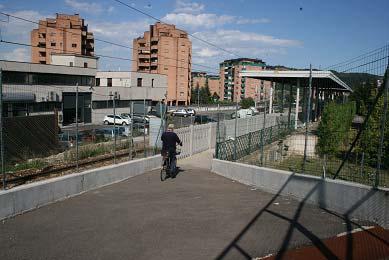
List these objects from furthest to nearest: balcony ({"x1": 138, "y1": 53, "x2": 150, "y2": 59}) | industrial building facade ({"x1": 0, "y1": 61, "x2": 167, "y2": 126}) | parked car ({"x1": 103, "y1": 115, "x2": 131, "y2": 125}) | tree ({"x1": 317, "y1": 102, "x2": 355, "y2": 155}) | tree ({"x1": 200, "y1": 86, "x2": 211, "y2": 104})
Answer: tree ({"x1": 200, "y1": 86, "x2": 211, "y2": 104}), balcony ({"x1": 138, "y1": 53, "x2": 150, "y2": 59}), parked car ({"x1": 103, "y1": 115, "x2": 131, "y2": 125}), industrial building facade ({"x1": 0, "y1": 61, "x2": 167, "y2": 126}), tree ({"x1": 317, "y1": 102, "x2": 355, "y2": 155})

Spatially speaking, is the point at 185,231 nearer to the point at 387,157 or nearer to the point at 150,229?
the point at 150,229

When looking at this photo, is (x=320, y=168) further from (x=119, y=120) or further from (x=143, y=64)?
(x=143, y=64)

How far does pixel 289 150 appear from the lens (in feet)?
42.7

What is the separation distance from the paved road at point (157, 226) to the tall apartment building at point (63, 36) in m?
89.1

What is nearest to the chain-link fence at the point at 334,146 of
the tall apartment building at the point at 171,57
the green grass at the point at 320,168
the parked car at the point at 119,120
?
the green grass at the point at 320,168

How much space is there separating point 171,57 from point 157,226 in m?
98.4

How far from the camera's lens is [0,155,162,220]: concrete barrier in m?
7.39

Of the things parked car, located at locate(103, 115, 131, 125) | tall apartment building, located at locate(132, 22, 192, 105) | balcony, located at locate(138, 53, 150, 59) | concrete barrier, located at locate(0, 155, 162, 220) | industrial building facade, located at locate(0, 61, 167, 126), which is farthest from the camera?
balcony, located at locate(138, 53, 150, 59)

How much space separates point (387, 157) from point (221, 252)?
11083 mm

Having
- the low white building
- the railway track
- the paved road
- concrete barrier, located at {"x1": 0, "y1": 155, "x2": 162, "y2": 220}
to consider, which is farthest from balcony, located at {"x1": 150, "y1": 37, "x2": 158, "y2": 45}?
the paved road

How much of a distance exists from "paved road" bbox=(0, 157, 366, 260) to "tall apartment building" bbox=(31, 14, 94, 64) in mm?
89147

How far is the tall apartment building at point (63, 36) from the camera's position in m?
94.8

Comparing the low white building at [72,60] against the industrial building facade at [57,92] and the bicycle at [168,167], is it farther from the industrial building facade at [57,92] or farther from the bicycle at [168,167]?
the bicycle at [168,167]

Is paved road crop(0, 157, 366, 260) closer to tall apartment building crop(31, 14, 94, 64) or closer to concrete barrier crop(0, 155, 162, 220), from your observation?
concrete barrier crop(0, 155, 162, 220)
